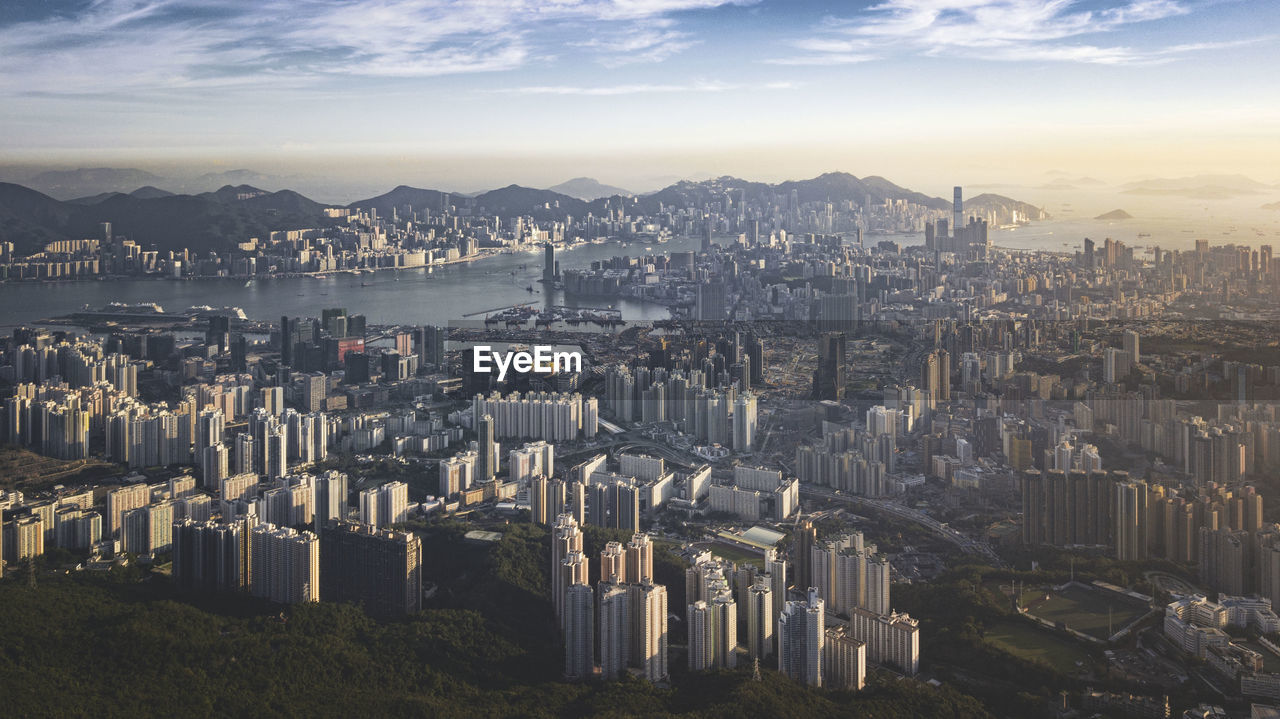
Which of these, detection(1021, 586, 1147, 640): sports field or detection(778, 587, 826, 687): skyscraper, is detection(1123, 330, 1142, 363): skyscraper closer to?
detection(1021, 586, 1147, 640): sports field

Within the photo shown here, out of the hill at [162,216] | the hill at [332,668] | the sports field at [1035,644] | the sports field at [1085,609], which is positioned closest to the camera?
the hill at [332,668]

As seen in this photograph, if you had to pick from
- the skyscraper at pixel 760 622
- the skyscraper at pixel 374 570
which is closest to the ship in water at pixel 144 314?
the skyscraper at pixel 374 570

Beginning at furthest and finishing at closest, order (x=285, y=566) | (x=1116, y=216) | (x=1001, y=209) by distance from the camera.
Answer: (x=1001, y=209), (x=1116, y=216), (x=285, y=566)

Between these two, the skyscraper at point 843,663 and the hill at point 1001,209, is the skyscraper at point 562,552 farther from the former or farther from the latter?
the hill at point 1001,209

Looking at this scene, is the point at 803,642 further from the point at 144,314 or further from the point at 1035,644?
the point at 144,314

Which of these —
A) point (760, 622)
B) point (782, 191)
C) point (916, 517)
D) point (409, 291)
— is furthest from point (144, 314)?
point (782, 191)

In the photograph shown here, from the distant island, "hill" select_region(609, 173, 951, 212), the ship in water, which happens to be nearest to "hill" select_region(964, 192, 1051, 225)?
the distant island
